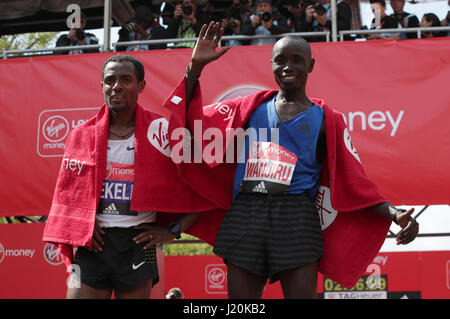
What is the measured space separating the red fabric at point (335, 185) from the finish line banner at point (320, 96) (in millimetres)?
2751

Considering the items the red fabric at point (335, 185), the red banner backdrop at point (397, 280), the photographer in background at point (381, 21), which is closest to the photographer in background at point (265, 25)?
the photographer in background at point (381, 21)

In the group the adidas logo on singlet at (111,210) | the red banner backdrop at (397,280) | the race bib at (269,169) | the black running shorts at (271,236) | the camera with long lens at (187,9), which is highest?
the camera with long lens at (187,9)

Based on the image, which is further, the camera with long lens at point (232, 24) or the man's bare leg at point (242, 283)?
the camera with long lens at point (232, 24)

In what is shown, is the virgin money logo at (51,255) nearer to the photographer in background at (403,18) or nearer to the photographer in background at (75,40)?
the photographer in background at (75,40)

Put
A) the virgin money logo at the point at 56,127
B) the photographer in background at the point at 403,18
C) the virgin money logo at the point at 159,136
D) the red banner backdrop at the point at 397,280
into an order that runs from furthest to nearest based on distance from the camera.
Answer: the red banner backdrop at the point at 397,280 → the photographer in background at the point at 403,18 → the virgin money logo at the point at 56,127 → the virgin money logo at the point at 159,136

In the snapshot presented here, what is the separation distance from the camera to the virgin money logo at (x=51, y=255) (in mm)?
6094

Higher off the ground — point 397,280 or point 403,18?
point 403,18

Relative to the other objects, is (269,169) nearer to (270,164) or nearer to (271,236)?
(270,164)

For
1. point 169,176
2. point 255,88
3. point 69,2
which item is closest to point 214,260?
point 255,88

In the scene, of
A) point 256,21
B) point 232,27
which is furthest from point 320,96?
point 232,27

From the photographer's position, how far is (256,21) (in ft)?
19.9

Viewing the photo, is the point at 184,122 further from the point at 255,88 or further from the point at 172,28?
the point at 172,28

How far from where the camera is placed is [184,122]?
107 inches

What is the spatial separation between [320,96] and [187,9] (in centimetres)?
193
